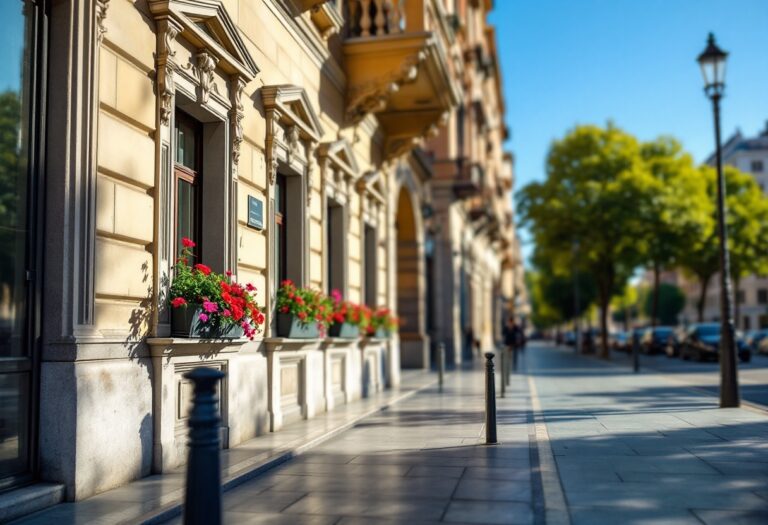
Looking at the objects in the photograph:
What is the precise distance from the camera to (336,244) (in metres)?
14.2

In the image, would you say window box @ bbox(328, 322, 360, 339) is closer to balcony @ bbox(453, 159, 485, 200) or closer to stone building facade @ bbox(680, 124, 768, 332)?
balcony @ bbox(453, 159, 485, 200)

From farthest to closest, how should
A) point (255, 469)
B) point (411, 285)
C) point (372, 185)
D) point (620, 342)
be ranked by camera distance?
point (620, 342)
point (411, 285)
point (372, 185)
point (255, 469)

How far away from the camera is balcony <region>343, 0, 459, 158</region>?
13.7 metres

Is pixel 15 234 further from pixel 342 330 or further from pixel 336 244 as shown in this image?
pixel 336 244

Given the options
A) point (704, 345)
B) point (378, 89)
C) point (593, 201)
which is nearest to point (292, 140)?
point (378, 89)

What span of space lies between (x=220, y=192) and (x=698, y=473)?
570 cm

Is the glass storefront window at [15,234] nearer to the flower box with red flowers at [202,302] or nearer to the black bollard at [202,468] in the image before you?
the flower box with red flowers at [202,302]

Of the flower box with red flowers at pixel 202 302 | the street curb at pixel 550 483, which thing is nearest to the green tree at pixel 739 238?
the street curb at pixel 550 483

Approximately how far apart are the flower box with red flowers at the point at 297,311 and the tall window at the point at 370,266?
211 inches

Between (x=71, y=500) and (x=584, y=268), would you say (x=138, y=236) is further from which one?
(x=584, y=268)

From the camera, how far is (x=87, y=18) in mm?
6340

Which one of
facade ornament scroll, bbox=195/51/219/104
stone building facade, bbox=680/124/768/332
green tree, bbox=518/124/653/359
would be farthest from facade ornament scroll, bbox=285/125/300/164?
stone building facade, bbox=680/124/768/332

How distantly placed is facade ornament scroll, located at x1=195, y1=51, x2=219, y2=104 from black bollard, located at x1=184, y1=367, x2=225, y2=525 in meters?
4.94

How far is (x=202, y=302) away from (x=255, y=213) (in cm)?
233
